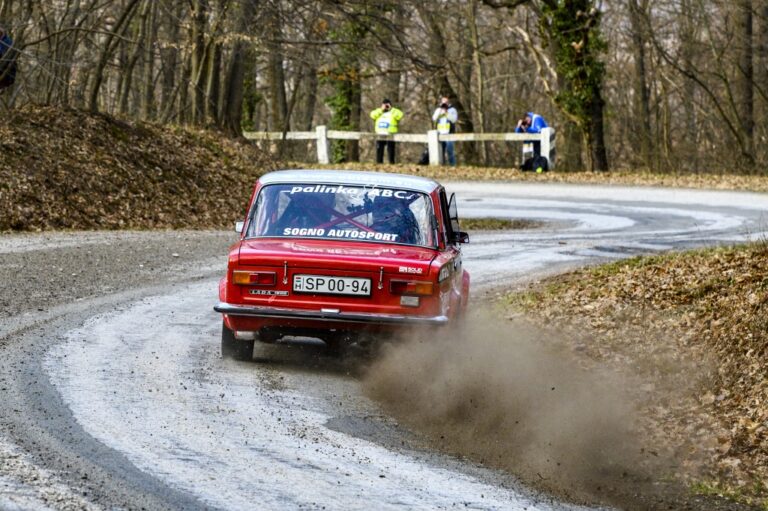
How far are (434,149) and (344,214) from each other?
29219 millimetres

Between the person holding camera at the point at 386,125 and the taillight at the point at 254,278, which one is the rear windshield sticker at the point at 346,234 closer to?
the taillight at the point at 254,278

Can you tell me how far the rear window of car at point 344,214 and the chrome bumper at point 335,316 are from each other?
2.94 ft

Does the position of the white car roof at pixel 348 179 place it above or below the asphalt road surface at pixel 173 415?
above

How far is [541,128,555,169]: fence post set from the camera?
36.2 m

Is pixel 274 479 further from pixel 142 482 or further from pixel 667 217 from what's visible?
pixel 667 217

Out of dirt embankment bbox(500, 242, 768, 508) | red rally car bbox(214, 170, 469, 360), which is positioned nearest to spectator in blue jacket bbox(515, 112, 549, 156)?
dirt embankment bbox(500, 242, 768, 508)

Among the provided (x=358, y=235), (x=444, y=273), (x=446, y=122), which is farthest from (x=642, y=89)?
(x=444, y=273)

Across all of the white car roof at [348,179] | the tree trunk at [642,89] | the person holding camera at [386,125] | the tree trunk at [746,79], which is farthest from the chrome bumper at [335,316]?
the tree trunk at [642,89]

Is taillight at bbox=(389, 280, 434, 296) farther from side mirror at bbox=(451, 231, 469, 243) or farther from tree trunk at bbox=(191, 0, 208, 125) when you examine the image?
tree trunk at bbox=(191, 0, 208, 125)

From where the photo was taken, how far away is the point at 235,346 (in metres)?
9.73

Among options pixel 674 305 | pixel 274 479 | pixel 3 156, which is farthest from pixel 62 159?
pixel 274 479

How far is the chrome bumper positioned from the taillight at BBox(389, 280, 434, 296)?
18 centimetres

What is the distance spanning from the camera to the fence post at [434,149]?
38906mm

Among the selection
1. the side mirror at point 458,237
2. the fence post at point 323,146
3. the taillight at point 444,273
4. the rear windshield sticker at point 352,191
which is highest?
the fence post at point 323,146
